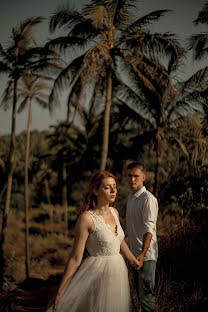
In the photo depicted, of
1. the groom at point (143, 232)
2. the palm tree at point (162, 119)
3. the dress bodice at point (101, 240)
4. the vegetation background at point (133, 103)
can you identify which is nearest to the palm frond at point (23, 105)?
the vegetation background at point (133, 103)

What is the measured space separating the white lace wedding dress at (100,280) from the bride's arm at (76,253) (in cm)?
4

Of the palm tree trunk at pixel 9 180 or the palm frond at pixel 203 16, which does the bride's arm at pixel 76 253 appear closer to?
the palm frond at pixel 203 16

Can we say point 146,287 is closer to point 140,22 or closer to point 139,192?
point 139,192

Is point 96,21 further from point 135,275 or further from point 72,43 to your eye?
point 135,275

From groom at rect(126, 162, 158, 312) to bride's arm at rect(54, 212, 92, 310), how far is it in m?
1.03

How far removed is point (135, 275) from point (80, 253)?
1.40 metres

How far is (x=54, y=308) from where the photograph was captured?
8.43ft

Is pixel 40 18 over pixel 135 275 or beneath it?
over

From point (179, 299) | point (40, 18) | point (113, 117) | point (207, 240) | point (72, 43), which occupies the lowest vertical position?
point (179, 299)

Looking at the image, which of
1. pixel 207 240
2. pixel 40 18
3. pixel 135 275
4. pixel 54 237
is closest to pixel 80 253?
pixel 135 275

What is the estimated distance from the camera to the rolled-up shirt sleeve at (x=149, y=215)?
12.1 feet

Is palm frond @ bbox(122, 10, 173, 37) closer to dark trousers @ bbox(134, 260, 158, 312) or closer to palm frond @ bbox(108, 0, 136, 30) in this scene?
palm frond @ bbox(108, 0, 136, 30)

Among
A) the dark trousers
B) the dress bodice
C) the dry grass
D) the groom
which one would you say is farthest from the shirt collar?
the dry grass

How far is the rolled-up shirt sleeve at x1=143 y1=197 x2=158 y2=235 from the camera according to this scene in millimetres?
3697
